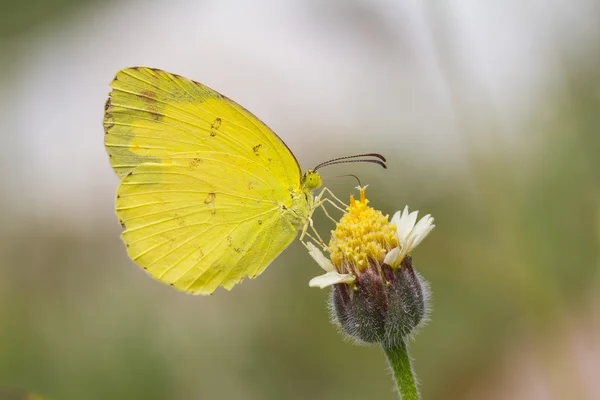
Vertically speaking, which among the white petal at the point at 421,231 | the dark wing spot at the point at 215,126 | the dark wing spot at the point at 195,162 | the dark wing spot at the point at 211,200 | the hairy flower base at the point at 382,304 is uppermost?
the dark wing spot at the point at 215,126

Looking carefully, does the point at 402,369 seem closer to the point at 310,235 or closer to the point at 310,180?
the point at 310,235

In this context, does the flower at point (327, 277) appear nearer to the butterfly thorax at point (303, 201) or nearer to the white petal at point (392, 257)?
the white petal at point (392, 257)

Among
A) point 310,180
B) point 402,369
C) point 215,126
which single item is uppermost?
point 215,126

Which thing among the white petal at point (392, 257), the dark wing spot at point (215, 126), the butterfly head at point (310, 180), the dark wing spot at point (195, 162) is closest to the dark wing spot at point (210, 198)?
the dark wing spot at point (195, 162)

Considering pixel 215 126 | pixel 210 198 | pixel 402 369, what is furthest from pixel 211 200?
pixel 402 369

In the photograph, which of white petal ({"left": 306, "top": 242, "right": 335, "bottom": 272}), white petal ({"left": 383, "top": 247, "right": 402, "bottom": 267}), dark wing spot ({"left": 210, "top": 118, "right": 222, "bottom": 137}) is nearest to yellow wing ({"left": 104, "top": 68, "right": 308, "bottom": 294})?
dark wing spot ({"left": 210, "top": 118, "right": 222, "bottom": 137})

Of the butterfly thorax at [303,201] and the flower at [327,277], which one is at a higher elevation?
the butterfly thorax at [303,201]
